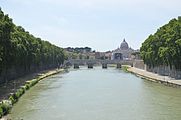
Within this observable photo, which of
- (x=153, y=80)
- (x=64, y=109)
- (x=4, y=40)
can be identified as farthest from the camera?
(x=153, y=80)

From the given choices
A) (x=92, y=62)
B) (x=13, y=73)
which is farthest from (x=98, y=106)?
(x=92, y=62)

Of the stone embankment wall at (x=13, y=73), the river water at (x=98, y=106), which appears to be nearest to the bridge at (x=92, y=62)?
the stone embankment wall at (x=13, y=73)

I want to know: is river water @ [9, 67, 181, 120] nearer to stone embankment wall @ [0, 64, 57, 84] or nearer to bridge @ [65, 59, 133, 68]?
stone embankment wall @ [0, 64, 57, 84]

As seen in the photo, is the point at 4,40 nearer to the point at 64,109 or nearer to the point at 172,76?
the point at 64,109

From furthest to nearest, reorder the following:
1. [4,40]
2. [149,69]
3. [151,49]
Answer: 1. [149,69]
2. [151,49]
3. [4,40]

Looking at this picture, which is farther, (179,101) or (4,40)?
(4,40)

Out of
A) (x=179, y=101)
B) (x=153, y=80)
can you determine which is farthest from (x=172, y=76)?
(x=179, y=101)

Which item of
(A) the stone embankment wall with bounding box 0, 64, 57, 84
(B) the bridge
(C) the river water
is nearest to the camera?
(C) the river water

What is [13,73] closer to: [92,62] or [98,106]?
[98,106]

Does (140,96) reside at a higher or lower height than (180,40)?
lower

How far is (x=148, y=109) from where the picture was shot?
37.8 meters

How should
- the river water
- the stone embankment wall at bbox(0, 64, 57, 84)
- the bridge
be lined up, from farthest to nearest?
the bridge, the stone embankment wall at bbox(0, 64, 57, 84), the river water

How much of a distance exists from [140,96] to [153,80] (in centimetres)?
2423

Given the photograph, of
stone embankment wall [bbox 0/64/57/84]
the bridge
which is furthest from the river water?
the bridge
